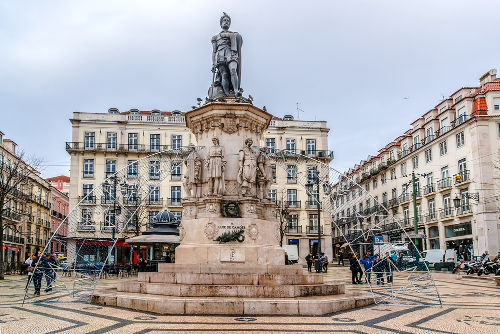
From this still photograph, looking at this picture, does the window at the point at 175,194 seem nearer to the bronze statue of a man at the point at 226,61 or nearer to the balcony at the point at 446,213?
the balcony at the point at 446,213

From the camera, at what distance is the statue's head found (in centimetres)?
1473

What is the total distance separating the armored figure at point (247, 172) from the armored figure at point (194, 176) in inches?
47.1

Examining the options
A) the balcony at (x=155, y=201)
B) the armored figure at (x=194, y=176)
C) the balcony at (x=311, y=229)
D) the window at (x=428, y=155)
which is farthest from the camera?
the balcony at (x=311, y=229)

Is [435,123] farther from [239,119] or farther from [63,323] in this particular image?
[63,323]

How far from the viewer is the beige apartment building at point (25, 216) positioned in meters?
49.7

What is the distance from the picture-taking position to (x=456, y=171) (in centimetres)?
4153

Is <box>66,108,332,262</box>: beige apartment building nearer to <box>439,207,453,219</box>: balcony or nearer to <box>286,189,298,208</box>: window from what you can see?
<box>286,189,298,208</box>: window

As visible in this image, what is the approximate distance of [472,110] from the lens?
40062 mm

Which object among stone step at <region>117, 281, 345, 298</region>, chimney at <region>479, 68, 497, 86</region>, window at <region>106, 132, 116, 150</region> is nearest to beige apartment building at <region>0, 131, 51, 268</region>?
window at <region>106, 132, 116, 150</region>

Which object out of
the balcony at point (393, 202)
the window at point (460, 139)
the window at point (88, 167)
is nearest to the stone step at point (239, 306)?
the window at point (460, 139)

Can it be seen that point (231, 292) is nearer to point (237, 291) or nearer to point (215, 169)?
point (237, 291)

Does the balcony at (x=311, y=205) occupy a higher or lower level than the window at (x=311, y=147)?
lower

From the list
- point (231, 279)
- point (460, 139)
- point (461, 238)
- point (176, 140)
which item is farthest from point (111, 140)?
Answer: point (231, 279)

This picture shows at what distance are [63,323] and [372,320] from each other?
5767mm
